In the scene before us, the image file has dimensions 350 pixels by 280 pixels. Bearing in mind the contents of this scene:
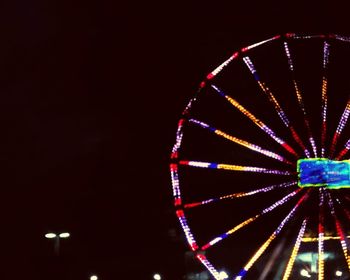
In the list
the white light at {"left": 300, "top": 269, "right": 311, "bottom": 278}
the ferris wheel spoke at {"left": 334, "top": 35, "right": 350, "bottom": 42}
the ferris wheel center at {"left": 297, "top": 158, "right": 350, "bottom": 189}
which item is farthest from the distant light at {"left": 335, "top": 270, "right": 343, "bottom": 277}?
the ferris wheel spoke at {"left": 334, "top": 35, "right": 350, "bottom": 42}

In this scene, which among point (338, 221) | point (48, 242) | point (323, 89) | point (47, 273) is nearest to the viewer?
point (338, 221)

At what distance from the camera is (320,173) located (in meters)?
16.6

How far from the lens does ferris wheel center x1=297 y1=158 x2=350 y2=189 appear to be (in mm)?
16484

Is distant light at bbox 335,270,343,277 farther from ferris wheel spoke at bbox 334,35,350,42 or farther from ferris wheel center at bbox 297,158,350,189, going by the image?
ferris wheel spoke at bbox 334,35,350,42

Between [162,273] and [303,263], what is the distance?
8.71 metres

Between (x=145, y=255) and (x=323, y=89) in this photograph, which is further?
(x=145, y=255)

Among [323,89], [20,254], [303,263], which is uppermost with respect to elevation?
[323,89]

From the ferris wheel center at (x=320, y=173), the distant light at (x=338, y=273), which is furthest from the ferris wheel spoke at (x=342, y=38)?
the distant light at (x=338, y=273)

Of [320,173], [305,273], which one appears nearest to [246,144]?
[320,173]

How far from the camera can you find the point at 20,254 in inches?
955

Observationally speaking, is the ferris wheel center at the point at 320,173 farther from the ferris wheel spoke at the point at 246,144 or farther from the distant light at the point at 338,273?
the distant light at the point at 338,273

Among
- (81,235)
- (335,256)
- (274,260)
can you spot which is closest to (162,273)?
(81,235)

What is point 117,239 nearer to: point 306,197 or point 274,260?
point 274,260

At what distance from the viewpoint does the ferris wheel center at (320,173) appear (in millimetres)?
16484
